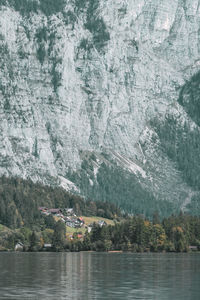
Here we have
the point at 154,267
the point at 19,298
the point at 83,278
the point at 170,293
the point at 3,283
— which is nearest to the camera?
the point at 19,298

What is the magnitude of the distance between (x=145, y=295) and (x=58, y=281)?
19833 mm

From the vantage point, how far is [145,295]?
9581cm

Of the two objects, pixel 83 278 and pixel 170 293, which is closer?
pixel 170 293

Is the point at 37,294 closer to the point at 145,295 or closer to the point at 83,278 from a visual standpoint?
the point at 145,295

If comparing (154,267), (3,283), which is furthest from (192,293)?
(154,267)

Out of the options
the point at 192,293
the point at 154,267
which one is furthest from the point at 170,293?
the point at 154,267

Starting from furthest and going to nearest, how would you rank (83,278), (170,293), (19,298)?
(83,278) → (170,293) → (19,298)

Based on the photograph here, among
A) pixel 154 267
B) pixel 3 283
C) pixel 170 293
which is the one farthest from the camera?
pixel 154 267

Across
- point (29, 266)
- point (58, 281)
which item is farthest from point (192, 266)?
point (58, 281)

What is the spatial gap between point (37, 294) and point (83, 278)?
908 inches

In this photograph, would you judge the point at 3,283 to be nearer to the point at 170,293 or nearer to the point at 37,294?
the point at 37,294

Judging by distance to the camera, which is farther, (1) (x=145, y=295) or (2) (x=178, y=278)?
(2) (x=178, y=278)

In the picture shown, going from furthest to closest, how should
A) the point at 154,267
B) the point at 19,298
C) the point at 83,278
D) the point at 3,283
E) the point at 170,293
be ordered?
the point at 154,267, the point at 83,278, the point at 3,283, the point at 170,293, the point at 19,298

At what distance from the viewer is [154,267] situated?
144000mm
